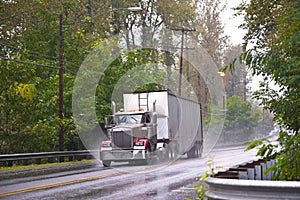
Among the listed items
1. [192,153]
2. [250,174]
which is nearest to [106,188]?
[250,174]

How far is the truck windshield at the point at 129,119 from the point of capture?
2806 cm

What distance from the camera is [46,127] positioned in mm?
30219

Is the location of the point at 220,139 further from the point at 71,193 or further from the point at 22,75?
the point at 71,193

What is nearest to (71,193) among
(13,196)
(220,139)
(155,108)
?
(13,196)

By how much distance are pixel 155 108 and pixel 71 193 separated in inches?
617

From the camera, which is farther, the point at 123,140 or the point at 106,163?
the point at 123,140

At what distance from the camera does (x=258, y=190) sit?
232 inches

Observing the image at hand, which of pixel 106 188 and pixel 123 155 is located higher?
pixel 123 155

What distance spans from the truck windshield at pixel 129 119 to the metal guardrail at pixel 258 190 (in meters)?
21.8

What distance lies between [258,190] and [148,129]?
874 inches

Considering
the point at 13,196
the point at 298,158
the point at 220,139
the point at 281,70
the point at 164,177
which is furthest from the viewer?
the point at 220,139

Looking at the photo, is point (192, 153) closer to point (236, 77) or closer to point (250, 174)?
point (250, 174)

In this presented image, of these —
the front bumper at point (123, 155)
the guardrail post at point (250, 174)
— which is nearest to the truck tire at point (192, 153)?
the front bumper at point (123, 155)

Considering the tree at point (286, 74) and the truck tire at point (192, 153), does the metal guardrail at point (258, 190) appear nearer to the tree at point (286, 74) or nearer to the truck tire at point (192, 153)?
the tree at point (286, 74)
